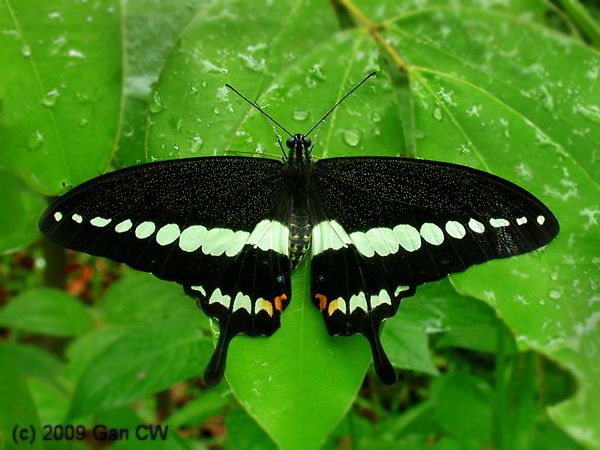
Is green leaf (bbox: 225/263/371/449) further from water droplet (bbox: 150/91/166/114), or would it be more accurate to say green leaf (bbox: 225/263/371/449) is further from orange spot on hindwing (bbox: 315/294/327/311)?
water droplet (bbox: 150/91/166/114)

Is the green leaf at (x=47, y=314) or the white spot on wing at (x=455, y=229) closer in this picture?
the white spot on wing at (x=455, y=229)

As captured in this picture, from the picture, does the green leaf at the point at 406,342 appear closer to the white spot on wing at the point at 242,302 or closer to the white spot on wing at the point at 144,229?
the white spot on wing at the point at 242,302

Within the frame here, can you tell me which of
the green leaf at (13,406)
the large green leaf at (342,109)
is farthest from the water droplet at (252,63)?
the green leaf at (13,406)

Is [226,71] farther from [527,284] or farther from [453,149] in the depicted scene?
[527,284]

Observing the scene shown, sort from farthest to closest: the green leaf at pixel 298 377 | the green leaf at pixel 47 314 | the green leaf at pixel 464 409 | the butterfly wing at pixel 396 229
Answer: the green leaf at pixel 47 314, the green leaf at pixel 464 409, the butterfly wing at pixel 396 229, the green leaf at pixel 298 377

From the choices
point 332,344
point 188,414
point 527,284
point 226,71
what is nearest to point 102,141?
point 226,71

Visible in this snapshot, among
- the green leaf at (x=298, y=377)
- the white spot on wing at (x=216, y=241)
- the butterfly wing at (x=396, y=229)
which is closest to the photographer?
the green leaf at (x=298, y=377)
